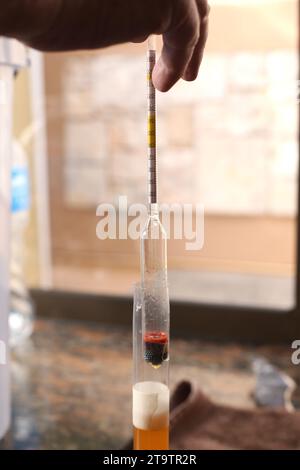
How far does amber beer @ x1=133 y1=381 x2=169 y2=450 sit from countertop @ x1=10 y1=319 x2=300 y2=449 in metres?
0.26

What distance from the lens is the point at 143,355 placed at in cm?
65

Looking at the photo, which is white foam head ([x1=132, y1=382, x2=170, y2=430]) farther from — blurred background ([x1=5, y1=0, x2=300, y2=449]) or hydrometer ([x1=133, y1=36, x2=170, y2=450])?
blurred background ([x1=5, y1=0, x2=300, y2=449])

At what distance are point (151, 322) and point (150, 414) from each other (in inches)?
4.0

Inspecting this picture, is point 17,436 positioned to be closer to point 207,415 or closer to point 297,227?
point 207,415

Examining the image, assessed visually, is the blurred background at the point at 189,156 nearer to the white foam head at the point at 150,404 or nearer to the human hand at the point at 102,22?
the white foam head at the point at 150,404

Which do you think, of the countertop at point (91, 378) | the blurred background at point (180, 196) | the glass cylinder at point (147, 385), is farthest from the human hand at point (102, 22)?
the blurred background at point (180, 196)

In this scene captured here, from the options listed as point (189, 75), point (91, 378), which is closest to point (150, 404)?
point (189, 75)

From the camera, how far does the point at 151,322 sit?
0.64 metres

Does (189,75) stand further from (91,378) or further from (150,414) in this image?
(91,378)

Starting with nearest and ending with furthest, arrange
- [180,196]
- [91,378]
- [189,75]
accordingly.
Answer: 1. [189,75]
2. [91,378]
3. [180,196]

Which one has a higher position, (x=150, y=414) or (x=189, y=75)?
(x=189, y=75)

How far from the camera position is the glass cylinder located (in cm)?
64

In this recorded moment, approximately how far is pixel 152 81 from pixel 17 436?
0.60 meters

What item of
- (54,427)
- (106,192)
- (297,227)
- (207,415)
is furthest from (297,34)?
(54,427)
